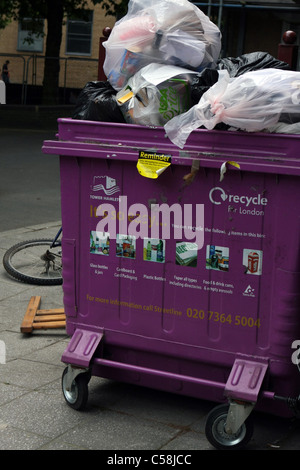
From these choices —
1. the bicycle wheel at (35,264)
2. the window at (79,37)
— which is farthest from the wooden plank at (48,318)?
the window at (79,37)

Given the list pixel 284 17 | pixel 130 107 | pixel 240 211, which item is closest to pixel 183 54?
pixel 130 107

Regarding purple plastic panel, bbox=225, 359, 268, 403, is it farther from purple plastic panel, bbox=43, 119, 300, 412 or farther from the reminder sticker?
the reminder sticker

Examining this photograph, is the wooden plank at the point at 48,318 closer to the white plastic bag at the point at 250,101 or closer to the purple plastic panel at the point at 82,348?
the purple plastic panel at the point at 82,348

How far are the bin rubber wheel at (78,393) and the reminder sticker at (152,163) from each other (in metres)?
1.10

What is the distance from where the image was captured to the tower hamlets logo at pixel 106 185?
3.93 m

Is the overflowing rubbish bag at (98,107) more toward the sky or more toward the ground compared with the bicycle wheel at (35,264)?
more toward the sky

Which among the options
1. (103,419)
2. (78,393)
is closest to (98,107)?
(78,393)

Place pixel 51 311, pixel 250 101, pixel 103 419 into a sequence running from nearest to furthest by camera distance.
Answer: pixel 250 101, pixel 103 419, pixel 51 311

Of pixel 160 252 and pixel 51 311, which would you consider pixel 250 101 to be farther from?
pixel 51 311

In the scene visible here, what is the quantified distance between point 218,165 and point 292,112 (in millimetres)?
412

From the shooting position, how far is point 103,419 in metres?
3.89

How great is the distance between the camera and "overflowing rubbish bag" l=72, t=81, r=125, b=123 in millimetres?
3994

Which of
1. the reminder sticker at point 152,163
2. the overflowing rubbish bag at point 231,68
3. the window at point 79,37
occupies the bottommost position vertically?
the reminder sticker at point 152,163

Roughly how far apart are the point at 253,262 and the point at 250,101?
0.75 m
